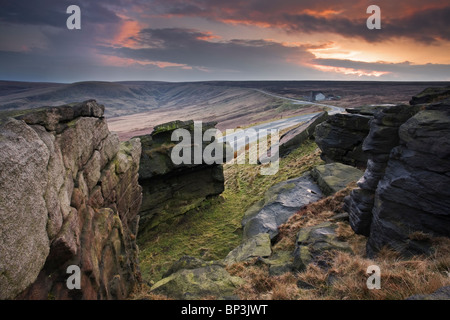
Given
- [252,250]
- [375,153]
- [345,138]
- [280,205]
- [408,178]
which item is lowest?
[252,250]

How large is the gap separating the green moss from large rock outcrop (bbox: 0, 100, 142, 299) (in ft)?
21.3

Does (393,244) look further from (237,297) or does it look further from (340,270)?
(237,297)

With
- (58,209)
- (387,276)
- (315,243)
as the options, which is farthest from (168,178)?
(387,276)

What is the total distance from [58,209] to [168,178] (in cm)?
1500

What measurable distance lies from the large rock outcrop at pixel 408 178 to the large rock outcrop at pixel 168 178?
1443 cm

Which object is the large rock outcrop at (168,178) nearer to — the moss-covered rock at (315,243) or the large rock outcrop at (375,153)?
the moss-covered rock at (315,243)

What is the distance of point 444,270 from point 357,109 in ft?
57.3

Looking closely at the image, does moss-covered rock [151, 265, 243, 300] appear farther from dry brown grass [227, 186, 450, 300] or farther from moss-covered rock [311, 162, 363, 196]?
moss-covered rock [311, 162, 363, 196]

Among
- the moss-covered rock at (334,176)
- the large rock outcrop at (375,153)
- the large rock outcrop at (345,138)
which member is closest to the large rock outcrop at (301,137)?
the large rock outcrop at (345,138)

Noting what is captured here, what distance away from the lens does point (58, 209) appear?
6391mm

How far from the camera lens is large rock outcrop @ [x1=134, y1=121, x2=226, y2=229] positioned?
1966 cm

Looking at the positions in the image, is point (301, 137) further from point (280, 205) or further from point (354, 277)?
point (354, 277)

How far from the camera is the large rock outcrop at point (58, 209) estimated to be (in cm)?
489
